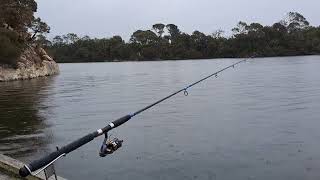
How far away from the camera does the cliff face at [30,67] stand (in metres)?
71.7

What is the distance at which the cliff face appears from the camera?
7169 centimetres

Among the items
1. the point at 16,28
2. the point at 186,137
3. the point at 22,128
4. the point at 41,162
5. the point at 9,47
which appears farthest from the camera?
the point at 16,28

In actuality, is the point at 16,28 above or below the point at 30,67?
above

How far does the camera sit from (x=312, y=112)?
25.2 meters

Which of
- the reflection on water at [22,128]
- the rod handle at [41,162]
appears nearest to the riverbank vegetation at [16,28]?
the reflection on water at [22,128]

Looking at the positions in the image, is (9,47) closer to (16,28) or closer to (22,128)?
(16,28)

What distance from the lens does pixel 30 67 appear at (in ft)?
259

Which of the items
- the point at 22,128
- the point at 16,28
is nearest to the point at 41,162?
the point at 22,128

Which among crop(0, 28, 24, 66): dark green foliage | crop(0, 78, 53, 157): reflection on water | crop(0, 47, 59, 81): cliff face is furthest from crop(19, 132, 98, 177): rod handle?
crop(0, 28, 24, 66): dark green foliage

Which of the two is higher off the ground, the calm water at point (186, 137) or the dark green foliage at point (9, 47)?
the dark green foliage at point (9, 47)

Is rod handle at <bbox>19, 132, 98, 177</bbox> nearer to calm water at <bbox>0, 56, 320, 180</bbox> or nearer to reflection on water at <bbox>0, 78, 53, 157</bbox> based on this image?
calm water at <bbox>0, 56, 320, 180</bbox>

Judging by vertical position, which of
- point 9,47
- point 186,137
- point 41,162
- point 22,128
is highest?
point 9,47

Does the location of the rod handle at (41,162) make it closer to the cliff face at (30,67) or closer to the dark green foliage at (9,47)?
the cliff face at (30,67)

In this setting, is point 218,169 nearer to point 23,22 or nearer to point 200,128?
point 200,128
